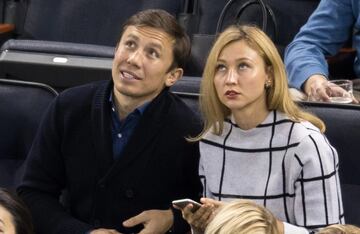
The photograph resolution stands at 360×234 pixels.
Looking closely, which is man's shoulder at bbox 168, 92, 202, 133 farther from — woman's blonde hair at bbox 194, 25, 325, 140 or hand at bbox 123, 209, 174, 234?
hand at bbox 123, 209, 174, 234

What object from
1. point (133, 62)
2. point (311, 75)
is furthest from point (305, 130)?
point (311, 75)

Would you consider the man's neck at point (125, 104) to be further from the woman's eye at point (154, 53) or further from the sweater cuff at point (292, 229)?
the sweater cuff at point (292, 229)

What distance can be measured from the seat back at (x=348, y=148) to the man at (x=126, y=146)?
0.93 feet

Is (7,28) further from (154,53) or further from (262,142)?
(262,142)

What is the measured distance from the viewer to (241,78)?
4.92 ft

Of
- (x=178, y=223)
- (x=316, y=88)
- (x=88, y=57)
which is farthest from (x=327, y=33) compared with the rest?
(x=178, y=223)

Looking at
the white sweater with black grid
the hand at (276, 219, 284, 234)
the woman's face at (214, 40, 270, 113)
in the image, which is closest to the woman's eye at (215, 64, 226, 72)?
the woman's face at (214, 40, 270, 113)

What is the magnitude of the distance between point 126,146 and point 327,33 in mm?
863

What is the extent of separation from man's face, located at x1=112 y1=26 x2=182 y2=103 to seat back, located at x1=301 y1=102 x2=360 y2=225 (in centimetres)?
36

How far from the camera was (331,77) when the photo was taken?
2309mm

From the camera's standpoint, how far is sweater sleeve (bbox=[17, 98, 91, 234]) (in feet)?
5.35

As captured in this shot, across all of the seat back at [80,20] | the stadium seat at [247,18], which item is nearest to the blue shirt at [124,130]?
the stadium seat at [247,18]

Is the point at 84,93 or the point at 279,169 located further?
the point at 84,93

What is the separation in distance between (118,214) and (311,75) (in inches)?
26.9
